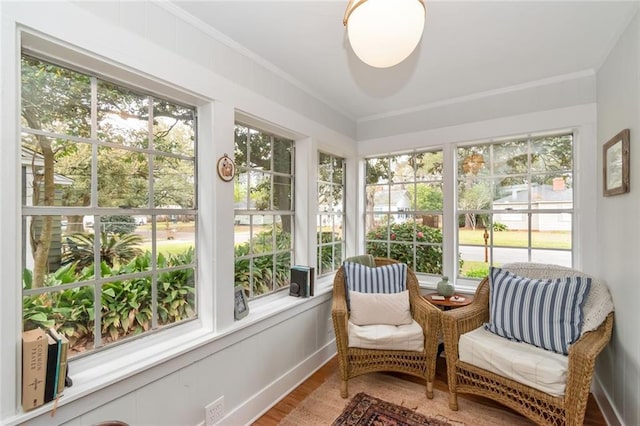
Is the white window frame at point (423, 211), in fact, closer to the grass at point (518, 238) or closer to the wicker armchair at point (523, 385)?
the grass at point (518, 238)

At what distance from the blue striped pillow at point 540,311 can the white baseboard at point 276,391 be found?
4.61 ft

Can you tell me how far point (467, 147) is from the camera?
2871 mm

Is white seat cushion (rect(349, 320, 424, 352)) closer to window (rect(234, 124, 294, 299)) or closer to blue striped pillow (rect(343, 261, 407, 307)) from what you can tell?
blue striped pillow (rect(343, 261, 407, 307))

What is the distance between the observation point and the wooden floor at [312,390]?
6.39ft

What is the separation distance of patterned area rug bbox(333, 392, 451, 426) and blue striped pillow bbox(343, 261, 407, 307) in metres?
0.81

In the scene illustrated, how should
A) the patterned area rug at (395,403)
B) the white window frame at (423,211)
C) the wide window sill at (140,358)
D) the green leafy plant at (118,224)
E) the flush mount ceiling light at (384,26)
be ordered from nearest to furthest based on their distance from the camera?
the flush mount ceiling light at (384,26), the wide window sill at (140,358), the green leafy plant at (118,224), the patterned area rug at (395,403), the white window frame at (423,211)

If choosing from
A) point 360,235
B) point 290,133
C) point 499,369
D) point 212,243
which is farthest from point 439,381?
point 290,133

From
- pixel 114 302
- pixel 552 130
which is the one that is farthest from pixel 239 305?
pixel 552 130

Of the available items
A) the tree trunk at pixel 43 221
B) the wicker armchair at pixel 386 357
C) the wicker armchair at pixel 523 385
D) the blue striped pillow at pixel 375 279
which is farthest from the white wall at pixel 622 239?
the tree trunk at pixel 43 221

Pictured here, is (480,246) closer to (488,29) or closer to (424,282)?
(424,282)

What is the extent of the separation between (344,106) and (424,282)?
76.9 inches

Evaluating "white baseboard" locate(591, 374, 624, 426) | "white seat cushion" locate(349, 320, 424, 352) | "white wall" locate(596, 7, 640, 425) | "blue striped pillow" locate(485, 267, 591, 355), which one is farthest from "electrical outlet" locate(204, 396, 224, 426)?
"white baseboard" locate(591, 374, 624, 426)

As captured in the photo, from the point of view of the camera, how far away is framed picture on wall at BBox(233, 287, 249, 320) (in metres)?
1.94

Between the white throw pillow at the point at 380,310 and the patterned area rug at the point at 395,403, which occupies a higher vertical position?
the white throw pillow at the point at 380,310
